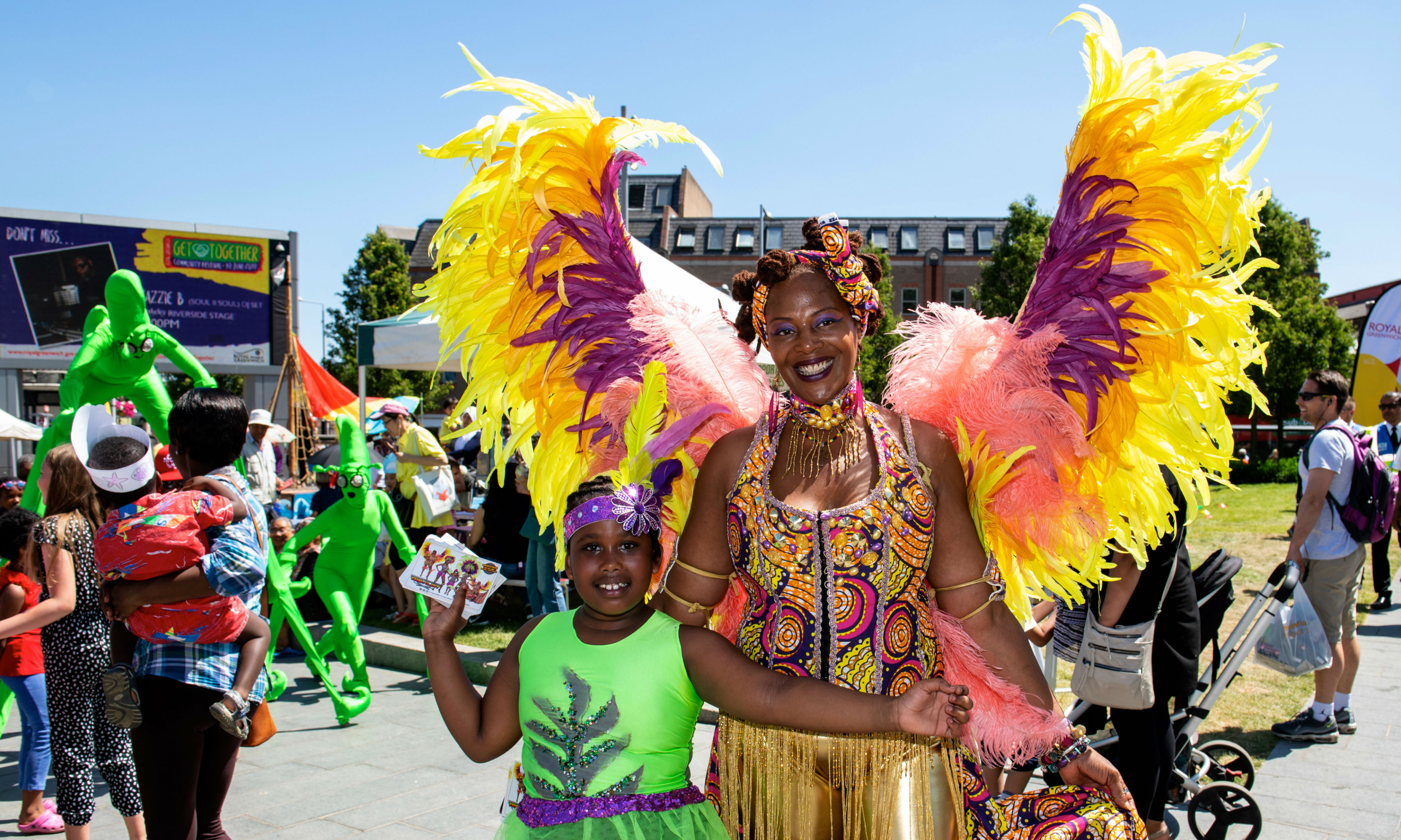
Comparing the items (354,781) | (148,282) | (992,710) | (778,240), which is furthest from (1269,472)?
(148,282)

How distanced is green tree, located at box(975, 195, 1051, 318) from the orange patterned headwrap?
75.8 feet

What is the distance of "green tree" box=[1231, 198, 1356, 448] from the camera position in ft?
79.5

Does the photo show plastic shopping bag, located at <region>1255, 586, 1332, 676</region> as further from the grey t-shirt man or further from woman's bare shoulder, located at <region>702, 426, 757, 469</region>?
woman's bare shoulder, located at <region>702, 426, 757, 469</region>

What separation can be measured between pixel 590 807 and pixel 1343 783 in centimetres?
407

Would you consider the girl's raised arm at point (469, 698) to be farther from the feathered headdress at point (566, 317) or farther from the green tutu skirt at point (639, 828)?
the feathered headdress at point (566, 317)

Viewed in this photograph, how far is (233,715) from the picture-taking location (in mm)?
2762

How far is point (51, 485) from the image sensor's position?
372 cm

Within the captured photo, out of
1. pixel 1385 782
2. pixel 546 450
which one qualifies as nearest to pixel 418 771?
pixel 546 450

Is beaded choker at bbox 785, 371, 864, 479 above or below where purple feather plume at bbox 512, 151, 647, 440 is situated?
below

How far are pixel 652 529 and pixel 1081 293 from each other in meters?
1.16

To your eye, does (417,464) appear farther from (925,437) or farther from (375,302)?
(375,302)

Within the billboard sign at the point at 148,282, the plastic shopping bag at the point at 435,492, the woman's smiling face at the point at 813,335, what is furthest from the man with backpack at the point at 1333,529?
the billboard sign at the point at 148,282

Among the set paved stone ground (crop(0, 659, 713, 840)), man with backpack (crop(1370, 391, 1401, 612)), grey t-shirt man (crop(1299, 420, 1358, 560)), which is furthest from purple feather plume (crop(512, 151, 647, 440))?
man with backpack (crop(1370, 391, 1401, 612))

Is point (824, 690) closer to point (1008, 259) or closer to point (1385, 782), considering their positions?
point (1385, 782)
